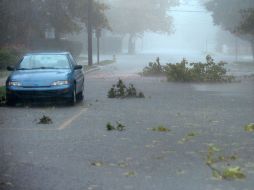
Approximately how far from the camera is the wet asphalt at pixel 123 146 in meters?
7.59

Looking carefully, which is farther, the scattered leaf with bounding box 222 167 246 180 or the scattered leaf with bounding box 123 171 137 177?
the scattered leaf with bounding box 123 171 137 177

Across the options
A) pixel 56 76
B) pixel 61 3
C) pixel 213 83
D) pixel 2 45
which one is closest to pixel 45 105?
pixel 56 76

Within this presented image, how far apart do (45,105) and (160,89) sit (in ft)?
25.6

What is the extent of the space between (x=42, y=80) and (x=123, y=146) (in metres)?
6.65

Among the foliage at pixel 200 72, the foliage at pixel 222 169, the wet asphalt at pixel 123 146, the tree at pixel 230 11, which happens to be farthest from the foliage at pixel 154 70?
the tree at pixel 230 11

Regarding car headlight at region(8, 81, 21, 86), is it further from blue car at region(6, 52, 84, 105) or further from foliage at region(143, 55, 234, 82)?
foliage at region(143, 55, 234, 82)

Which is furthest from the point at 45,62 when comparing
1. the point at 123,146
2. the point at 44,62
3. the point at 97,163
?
the point at 97,163

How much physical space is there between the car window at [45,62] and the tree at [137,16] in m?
81.9

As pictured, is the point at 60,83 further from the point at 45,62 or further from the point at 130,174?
the point at 130,174

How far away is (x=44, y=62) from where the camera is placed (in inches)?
704

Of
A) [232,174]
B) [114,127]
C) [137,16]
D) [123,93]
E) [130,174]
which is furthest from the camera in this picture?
[137,16]

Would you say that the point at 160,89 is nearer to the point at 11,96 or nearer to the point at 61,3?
the point at 11,96

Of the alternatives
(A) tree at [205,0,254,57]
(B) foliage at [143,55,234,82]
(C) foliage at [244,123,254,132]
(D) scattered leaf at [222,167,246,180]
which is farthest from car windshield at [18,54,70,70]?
(A) tree at [205,0,254,57]

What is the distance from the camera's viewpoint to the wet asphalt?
24.9 ft
